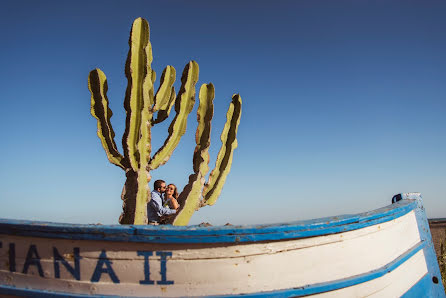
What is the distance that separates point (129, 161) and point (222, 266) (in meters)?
2.39

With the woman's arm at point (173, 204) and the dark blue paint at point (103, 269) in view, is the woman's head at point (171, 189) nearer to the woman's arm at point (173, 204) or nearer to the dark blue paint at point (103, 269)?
the woman's arm at point (173, 204)

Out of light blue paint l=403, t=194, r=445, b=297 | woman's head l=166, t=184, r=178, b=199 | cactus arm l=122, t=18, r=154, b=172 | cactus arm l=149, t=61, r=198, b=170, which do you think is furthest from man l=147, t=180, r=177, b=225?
light blue paint l=403, t=194, r=445, b=297

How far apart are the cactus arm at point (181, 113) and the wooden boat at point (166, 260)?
7.25 ft

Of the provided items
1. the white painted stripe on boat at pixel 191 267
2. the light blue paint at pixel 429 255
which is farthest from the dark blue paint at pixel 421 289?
the white painted stripe on boat at pixel 191 267

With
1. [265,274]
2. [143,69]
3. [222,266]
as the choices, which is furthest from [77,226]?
[143,69]

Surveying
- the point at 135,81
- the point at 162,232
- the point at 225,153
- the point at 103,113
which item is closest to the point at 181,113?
the point at 135,81

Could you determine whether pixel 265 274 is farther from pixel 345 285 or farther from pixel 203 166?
pixel 203 166

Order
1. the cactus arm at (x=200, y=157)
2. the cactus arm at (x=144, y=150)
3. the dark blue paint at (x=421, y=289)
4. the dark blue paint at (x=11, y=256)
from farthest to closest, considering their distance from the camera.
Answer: the cactus arm at (x=200, y=157), the cactus arm at (x=144, y=150), the dark blue paint at (x=421, y=289), the dark blue paint at (x=11, y=256)

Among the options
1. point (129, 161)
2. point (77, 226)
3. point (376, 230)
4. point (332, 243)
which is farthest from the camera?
point (129, 161)

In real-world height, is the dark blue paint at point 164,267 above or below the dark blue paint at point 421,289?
above

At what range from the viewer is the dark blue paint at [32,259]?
2.11m

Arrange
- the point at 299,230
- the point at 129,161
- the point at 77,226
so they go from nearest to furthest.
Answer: the point at 77,226, the point at 299,230, the point at 129,161

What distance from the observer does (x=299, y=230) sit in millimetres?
2238

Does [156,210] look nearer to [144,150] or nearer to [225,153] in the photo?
[144,150]
